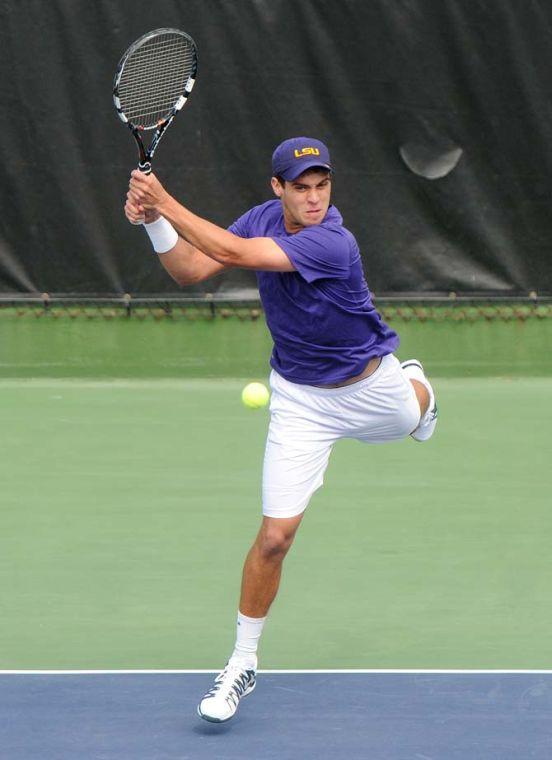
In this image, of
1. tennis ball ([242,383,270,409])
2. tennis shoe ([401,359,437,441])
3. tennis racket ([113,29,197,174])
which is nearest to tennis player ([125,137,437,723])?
tennis shoe ([401,359,437,441])

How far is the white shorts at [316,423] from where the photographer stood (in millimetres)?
3566

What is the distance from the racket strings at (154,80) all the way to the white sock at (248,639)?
151 cm

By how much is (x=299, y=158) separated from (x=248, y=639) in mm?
1192

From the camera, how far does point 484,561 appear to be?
4758 millimetres

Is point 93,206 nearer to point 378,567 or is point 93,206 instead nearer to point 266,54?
point 266,54

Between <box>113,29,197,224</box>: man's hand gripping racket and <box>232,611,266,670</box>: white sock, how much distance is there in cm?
140

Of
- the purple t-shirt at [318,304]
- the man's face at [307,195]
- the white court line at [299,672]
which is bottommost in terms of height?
the white court line at [299,672]

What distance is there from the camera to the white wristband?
364 cm
